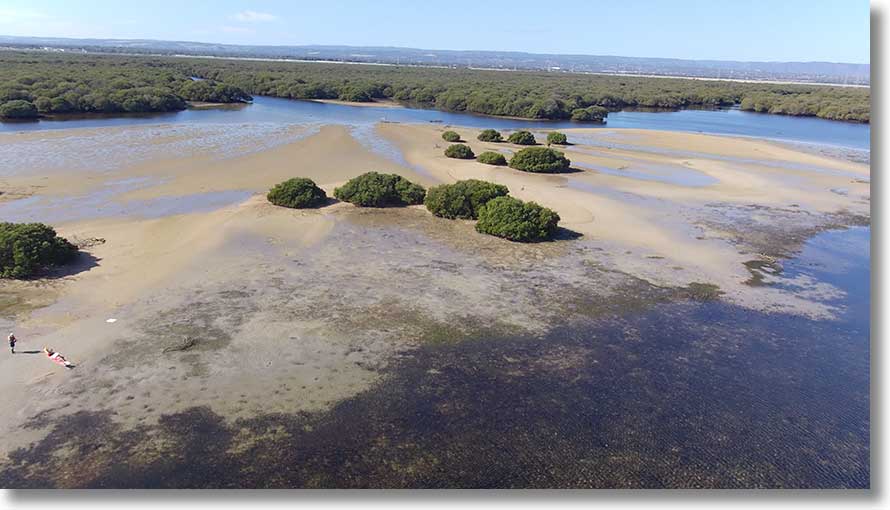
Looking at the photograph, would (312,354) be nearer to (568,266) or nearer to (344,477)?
(344,477)

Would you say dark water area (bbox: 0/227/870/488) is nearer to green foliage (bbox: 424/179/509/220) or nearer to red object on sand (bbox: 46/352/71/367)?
red object on sand (bbox: 46/352/71/367)

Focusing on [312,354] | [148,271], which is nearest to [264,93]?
[148,271]

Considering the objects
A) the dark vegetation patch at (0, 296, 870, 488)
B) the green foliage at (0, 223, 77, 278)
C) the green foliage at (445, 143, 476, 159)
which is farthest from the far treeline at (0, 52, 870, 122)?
the dark vegetation patch at (0, 296, 870, 488)

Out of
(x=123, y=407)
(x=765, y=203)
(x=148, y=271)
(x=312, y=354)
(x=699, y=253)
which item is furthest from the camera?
(x=765, y=203)

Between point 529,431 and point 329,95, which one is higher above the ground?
point 329,95

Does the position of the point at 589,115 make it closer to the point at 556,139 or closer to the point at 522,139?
the point at 556,139

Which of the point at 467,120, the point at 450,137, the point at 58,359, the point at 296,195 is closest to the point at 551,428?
the point at 58,359
